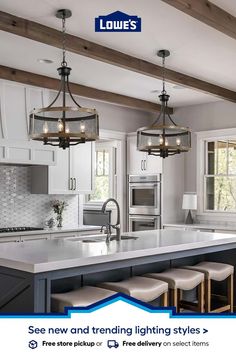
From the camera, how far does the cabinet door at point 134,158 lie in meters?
7.17

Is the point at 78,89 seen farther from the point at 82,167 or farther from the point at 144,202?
the point at 144,202

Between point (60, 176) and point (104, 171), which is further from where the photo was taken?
point (104, 171)

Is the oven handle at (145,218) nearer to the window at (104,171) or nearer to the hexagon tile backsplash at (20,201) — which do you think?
the window at (104,171)

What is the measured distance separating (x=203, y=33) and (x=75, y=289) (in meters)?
2.49

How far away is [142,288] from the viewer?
326 centimetres

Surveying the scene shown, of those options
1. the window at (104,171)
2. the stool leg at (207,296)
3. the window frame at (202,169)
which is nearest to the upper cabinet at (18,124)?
the window at (104,171)

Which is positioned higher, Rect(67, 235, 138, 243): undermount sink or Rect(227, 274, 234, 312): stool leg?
Rect(67, 235, 138, 243): undermount sink

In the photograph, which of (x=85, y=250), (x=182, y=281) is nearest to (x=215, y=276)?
(x=182, y=281)

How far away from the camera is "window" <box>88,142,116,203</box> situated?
7598 millimetres

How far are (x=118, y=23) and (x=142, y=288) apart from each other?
86.7 inches

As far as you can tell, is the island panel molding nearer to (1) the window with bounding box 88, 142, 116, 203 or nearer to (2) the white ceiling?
(2) the white ceiling

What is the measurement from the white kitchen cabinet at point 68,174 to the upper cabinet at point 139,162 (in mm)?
1021

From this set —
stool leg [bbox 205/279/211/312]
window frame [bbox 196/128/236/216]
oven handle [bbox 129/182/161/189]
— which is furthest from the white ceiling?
stool leg [bbox 205/279/211/312]

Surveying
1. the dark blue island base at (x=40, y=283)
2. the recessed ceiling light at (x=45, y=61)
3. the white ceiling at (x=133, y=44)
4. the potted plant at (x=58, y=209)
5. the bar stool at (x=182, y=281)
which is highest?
the white ceiling at (x=133, y=44)
